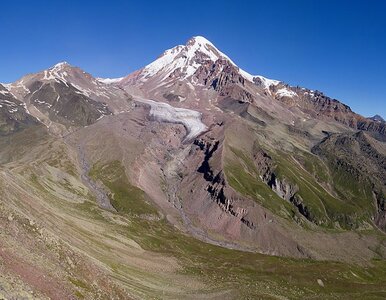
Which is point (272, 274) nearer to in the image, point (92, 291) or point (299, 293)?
point (299, 293)

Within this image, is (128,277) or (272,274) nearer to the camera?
(128,277)

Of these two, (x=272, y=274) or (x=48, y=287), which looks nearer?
(x=48, y=287)

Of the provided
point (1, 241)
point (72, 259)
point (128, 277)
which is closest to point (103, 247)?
point (128, 277)

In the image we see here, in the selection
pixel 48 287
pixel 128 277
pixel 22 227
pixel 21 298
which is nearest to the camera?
pixel 21 298

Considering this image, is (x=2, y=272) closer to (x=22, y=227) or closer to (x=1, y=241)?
(x=1, y=241)

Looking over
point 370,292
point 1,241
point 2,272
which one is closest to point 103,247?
point 1,241

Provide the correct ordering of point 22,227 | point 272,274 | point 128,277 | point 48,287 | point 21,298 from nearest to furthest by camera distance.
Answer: point 21,298
point 48,287
point 22,227
point 128,277
point 272,274

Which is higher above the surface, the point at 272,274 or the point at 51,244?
the point at 272,274

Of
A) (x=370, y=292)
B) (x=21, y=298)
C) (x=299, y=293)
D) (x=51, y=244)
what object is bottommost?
(x=21, y=298)

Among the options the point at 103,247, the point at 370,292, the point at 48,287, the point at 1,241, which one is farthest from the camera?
the point at 370,292
